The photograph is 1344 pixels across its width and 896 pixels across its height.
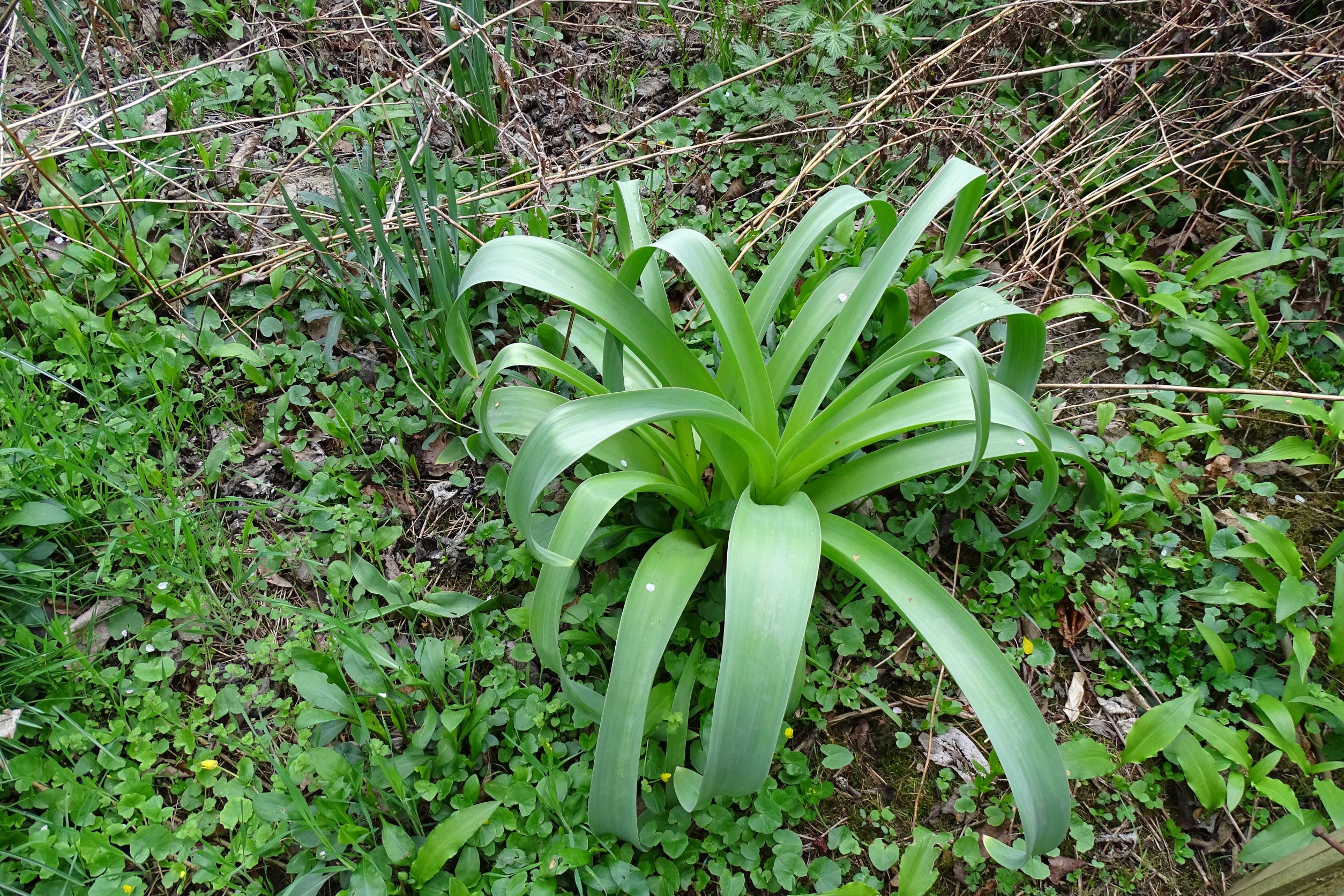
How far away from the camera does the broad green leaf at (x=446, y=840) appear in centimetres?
126

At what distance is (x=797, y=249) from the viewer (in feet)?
5.01

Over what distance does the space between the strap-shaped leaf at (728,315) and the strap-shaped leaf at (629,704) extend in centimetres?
34

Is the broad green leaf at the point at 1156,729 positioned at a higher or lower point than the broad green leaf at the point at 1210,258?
lower

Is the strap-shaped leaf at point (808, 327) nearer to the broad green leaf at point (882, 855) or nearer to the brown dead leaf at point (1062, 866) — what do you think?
the broad green leaf at point (882, 855)

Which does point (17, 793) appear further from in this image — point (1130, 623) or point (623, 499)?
point (1130, 623)

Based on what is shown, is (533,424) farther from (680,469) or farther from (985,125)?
(985,125)

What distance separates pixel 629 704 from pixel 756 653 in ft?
0.81

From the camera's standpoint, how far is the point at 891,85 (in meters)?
2.31

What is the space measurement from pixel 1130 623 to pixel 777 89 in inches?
69.8

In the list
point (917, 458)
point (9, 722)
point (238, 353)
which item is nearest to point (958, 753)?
point (917, 458)

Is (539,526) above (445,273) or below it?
below

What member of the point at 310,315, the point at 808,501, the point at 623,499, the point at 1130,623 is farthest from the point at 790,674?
the point at 310,315

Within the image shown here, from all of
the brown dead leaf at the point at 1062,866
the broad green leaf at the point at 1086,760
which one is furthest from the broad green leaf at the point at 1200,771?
the brown dead leaf at the point at 1062,866

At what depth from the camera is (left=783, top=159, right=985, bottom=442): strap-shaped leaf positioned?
136 centimetres
